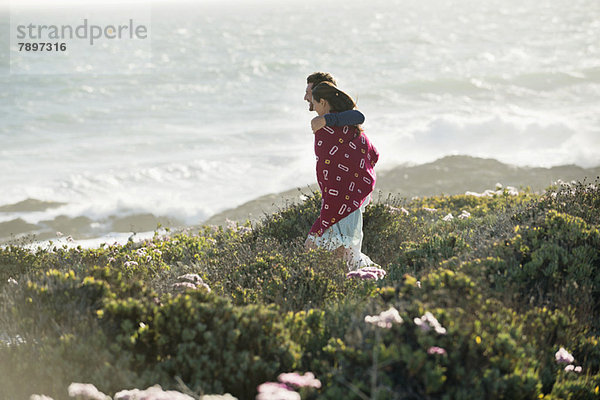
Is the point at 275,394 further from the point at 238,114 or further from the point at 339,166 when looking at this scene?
the point at 238,114

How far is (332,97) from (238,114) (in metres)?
23.9

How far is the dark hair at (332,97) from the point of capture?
6.24 metres

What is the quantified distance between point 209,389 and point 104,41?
5677 cm

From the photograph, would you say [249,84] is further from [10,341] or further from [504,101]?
[10,341]

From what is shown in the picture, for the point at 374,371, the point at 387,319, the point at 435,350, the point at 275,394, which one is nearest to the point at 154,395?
the point at 275,394

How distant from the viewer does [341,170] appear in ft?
20.8

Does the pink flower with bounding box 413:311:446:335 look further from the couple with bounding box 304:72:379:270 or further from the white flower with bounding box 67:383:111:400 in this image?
the couple with bounding box 304:72:379:270

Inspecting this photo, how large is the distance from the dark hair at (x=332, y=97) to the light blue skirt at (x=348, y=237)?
3.80ft

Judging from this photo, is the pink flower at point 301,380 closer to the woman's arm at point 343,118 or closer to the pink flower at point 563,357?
the pink flower at point 563,357

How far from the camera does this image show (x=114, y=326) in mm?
4016

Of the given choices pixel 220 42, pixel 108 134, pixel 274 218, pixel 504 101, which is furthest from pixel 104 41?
pixel 274 218

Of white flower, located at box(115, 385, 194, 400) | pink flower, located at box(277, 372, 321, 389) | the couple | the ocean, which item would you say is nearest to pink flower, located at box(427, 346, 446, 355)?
pink flower, located at box(277, 372, 321, 389)

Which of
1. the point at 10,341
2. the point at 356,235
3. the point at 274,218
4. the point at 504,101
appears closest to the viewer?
the point at 10,341

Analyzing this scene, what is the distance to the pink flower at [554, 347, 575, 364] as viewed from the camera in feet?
12.7
